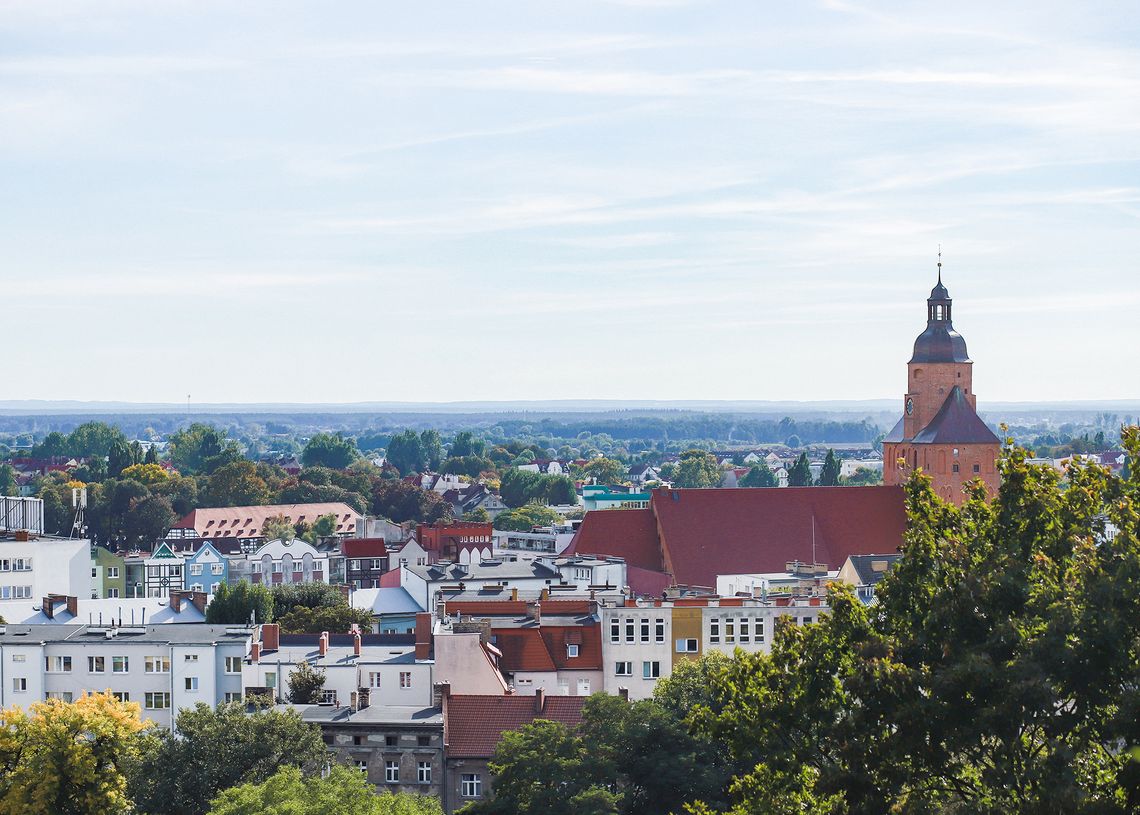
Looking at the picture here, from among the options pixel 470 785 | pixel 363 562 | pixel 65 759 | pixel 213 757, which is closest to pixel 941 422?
pixel 363 562

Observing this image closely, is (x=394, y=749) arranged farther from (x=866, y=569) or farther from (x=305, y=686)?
(x=866, y=569)

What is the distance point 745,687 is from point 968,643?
319cm

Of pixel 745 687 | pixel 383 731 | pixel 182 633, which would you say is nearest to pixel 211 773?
pixel 383 731

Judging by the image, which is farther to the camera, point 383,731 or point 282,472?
point 282,472

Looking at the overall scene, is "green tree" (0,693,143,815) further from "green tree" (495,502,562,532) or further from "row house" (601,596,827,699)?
"green tree" (495,502,562,532)

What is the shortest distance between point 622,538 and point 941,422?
18.6 m

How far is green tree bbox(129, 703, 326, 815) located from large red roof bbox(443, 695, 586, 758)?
499cm

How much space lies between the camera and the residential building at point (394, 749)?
5034cm

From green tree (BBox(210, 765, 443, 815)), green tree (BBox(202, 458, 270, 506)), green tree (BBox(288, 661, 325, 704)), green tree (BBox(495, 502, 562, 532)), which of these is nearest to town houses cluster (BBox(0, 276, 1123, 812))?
green tree (BBox(288, 661, 325, 704))

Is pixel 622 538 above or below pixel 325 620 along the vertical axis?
above

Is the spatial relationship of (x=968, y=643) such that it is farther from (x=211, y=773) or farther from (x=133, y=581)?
(x=133, y=581)

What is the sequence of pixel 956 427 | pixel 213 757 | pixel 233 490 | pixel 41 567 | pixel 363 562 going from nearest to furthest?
pixel 213 757, pixel 41 567, pixel 956 427, pixel 363 562, pixel 233 490

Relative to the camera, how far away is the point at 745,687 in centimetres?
2500

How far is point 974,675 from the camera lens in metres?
22.4
